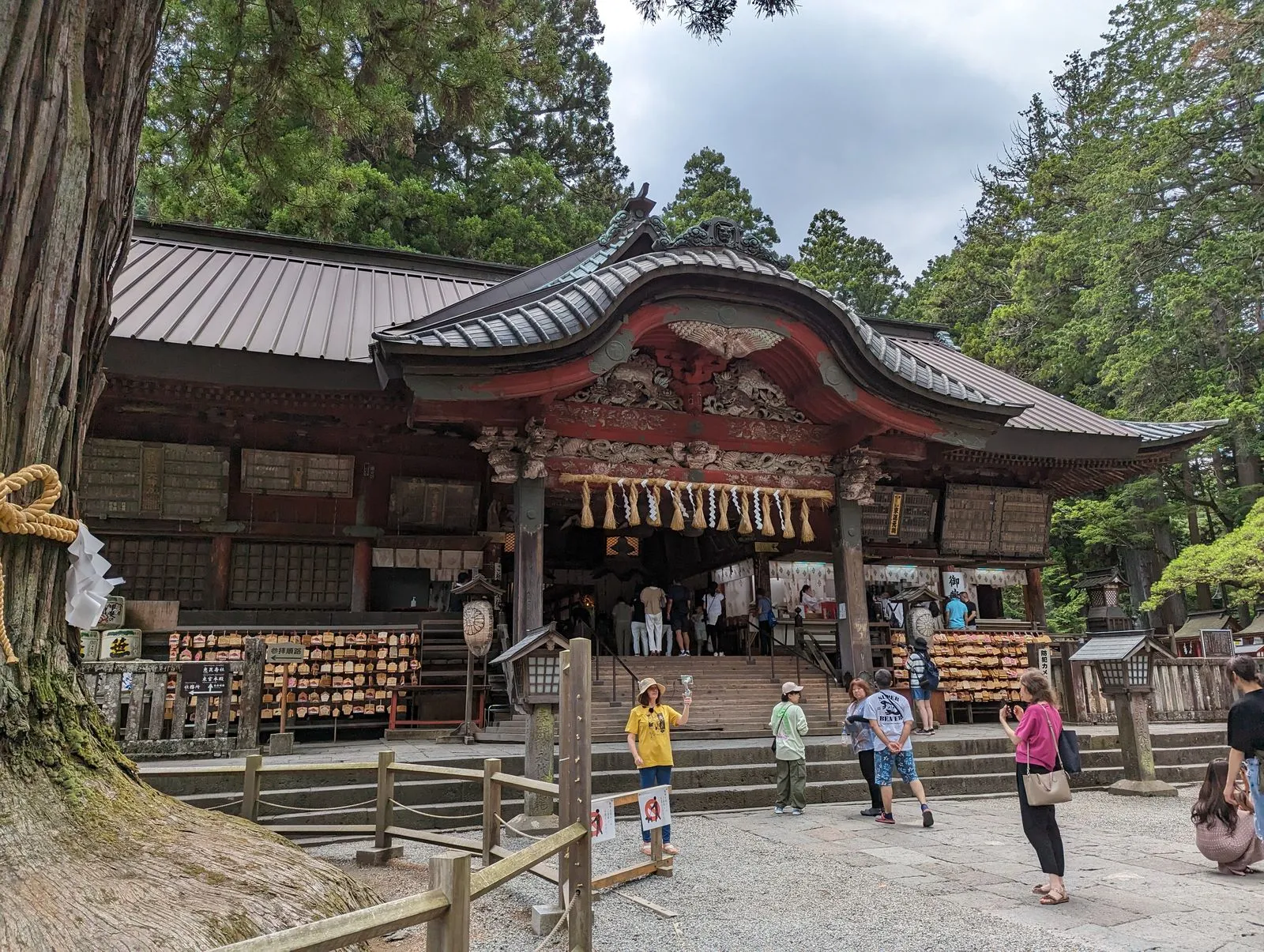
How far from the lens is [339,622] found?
1127 centimetres

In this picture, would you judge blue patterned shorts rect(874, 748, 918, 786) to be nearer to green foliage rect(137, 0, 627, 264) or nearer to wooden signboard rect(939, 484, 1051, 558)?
green foliage rect(137, 0, 627, 264)

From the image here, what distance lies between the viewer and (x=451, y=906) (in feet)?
6.84

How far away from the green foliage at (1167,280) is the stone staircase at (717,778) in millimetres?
13665

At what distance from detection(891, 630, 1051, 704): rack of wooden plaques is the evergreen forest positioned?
22.6 ft

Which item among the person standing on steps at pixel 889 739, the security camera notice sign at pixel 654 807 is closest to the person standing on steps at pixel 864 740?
the person standing on steps at pixel 889 739

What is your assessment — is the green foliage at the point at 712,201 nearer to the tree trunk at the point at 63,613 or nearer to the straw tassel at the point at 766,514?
the straw tassel at the point at 766,514

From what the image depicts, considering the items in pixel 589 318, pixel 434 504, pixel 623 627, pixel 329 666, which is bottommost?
pixel 329 666

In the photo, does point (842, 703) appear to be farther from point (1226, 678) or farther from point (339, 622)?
point (339, 622)

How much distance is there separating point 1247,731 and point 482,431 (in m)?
8.10

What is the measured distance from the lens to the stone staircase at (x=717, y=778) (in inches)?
275

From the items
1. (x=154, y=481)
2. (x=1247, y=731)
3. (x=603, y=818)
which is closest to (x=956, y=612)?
(x=1247, y=731)

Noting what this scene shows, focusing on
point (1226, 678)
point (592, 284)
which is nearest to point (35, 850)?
point (592, 284)

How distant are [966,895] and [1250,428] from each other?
21598 millimetres

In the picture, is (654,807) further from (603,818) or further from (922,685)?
(922,685)
